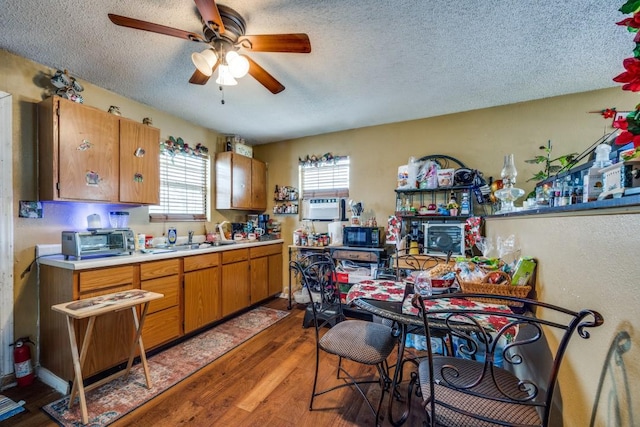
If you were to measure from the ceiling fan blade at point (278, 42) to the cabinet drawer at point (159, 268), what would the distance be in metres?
1.97

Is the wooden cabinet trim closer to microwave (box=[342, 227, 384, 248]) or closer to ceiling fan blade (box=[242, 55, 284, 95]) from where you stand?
microwave (box=[342, 227, 384, 248])

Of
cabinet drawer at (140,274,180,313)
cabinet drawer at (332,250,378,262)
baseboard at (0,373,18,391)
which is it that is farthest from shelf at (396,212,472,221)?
baseboard at (0,373,18,391)

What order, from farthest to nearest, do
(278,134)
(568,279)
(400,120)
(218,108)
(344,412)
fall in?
1. (278,134)
2. (400,120)
3. (218,108)
4. (344,412)
5. (568,279)

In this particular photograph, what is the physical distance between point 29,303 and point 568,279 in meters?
3.56

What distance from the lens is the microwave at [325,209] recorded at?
375 centimetres

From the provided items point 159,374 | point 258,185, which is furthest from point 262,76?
point 159,374

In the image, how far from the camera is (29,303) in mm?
2049

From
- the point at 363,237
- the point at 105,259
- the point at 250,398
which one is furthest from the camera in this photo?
the point at 363,237

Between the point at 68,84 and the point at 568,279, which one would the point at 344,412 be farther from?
the point at 68,84

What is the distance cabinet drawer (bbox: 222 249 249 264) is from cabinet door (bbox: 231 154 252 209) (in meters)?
0.75

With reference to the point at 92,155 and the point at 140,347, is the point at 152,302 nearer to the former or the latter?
the point at 140,347

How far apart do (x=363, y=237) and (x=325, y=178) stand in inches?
47.2

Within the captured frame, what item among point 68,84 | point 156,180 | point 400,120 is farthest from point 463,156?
point 68,84

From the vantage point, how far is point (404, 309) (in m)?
1.27
